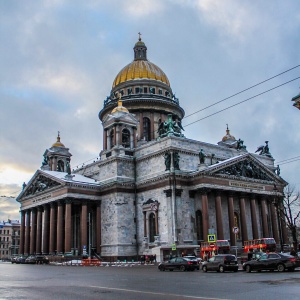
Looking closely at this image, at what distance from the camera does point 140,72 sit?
7681 centimetres

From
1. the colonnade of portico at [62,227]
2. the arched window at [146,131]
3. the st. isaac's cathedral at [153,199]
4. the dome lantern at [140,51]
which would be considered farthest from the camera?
the dome lantern at [140,51]

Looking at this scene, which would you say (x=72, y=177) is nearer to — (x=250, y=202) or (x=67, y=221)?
(x=67, y=221)

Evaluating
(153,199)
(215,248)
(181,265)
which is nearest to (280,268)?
(181,265)

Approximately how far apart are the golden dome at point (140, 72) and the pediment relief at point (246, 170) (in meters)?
26.5

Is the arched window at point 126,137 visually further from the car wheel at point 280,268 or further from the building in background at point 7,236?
the building in background at point 7,236

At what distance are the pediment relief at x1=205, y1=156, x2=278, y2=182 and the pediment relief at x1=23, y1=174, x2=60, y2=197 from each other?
2309 centimetres

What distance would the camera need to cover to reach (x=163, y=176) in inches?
2117

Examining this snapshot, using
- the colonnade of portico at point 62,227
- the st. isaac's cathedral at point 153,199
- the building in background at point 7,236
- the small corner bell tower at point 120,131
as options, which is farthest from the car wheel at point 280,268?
the building in background at point 7,236

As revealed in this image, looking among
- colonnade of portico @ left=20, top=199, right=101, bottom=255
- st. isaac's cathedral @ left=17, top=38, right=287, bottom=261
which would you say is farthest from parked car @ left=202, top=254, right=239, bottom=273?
colonnade of portico @ left=20, top=199, right=101, bottom=255

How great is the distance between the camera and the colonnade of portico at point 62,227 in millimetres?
57719

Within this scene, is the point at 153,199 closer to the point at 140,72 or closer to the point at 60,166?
the point at 60,166

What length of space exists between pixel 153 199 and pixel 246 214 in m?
13.6

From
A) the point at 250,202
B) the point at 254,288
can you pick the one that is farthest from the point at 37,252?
the point at 254,288

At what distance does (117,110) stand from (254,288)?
48.6 m
